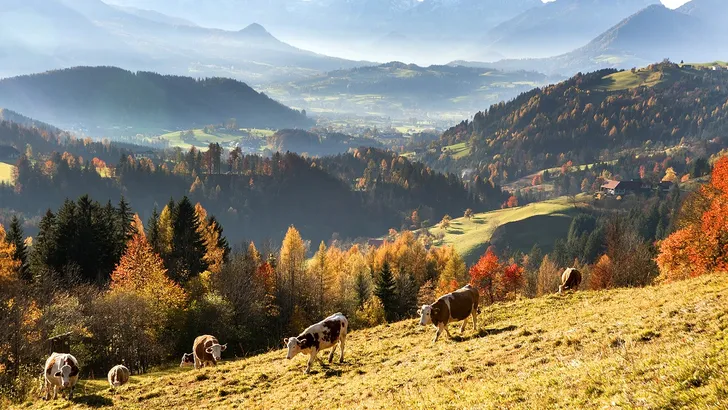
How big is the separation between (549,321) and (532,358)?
8.07 meters

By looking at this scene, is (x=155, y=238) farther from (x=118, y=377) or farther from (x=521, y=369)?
(x=521, y=369)

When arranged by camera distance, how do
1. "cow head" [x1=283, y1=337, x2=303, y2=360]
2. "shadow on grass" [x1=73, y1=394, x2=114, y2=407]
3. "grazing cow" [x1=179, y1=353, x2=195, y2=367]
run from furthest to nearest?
"grazing cow" [x1=179, y1=353, x2=195, y2=367]
"cow head" [x1=283, y1=337, x2=303, y2=360]
"shadow on grass" [x1=73, y1=394, x2=114, y2=407]

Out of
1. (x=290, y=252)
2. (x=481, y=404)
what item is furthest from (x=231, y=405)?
(x=290, y=252)

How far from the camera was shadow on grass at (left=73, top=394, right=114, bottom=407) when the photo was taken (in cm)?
2008

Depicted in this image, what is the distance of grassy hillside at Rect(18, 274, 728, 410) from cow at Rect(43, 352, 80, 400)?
1000 mm

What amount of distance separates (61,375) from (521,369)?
71.3ft

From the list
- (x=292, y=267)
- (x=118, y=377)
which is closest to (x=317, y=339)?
(x=118, y=377)

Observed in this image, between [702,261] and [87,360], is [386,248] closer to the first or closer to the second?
[702,261]

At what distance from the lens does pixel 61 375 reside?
74.7 ft

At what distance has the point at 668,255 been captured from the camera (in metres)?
49.2

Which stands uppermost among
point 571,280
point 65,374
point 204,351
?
point 571,280

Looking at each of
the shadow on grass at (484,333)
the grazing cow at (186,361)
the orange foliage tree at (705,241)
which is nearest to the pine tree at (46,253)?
the grazing cow at (186,361)

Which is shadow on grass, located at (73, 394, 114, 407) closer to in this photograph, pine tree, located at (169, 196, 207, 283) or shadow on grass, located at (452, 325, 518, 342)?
shadow on grass, located at (452, 325, 518, 342)

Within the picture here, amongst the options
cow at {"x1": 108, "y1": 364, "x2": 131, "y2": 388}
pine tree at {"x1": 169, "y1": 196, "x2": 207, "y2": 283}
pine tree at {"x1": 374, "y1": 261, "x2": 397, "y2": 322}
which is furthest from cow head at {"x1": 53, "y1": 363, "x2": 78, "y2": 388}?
pine tree at {"x1": 374, "y1": 261, "x2": 397, "y2": 322}
